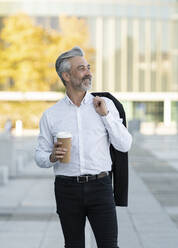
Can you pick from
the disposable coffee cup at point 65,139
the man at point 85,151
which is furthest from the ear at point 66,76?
the disposable coffee cup at point 65,139

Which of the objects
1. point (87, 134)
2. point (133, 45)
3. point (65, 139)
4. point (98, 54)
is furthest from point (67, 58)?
point (133, 45)

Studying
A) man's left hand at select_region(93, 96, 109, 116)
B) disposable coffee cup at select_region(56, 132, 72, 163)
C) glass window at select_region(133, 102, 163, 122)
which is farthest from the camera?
glass window at select_region(133, 102, 163, 122)

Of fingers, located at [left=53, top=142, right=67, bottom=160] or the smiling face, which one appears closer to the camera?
fingers, located at [left=53, top=142, right=67, bottom=160]

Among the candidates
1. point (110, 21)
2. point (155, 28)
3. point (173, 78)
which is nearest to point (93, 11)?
point (110, 21)

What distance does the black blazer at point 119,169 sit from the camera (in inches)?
141

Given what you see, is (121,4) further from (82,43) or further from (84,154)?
(84,154)

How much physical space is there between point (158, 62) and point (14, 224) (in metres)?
55.3

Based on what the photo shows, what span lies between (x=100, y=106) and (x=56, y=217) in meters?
4.66

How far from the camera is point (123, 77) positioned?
6141 centimetres

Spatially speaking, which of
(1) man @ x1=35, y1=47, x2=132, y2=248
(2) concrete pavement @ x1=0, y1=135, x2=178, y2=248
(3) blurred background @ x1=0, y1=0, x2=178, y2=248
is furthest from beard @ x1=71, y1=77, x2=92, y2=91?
(3) blurred background @ x1=0, y1=0, x2=178, y2=248

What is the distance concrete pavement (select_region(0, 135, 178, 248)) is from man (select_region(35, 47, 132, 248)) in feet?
8.13

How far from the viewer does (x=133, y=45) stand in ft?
203

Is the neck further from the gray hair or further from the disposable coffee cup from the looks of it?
the disposable coffee cup

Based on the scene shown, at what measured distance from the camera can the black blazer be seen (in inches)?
141
